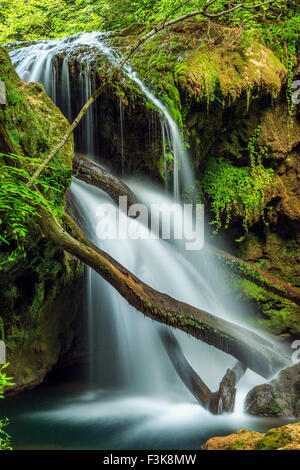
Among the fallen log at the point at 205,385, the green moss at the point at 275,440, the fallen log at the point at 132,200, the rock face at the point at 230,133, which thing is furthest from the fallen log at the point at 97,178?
the green moss at the point at 275,440

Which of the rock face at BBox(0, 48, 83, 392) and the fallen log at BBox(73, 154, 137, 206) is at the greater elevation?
the fallen log at BBox(73, 154, 137, 206)

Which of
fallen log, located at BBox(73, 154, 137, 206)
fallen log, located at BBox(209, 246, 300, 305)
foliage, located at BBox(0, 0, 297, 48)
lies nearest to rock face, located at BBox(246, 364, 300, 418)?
fallen log, located at BBox(209, 246, 300, 305)

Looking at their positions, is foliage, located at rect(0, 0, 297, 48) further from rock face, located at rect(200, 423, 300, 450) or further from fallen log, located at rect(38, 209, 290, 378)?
rock face, located at rect(200, 423, 300, 450)

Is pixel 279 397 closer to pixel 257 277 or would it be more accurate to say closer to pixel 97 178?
pixel 257 277

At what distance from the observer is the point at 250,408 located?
445cm

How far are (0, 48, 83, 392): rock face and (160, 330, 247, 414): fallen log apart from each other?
170cm

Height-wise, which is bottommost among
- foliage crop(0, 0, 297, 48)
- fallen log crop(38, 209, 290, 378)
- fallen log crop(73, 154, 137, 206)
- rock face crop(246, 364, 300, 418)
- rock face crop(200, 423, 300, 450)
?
rock face crop(200, 423, 300, 450)

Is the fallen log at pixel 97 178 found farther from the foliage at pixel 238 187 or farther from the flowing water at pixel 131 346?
the foliage at pixel 238 187

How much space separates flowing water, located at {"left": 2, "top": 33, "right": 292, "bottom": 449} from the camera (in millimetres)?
4203

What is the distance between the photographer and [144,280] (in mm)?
5742

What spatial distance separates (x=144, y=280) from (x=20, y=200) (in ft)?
11.1

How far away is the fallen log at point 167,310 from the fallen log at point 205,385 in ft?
0.95

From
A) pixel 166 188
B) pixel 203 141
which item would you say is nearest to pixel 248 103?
pixel 203 141

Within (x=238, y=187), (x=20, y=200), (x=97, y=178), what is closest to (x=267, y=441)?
(x=20, y=200)
